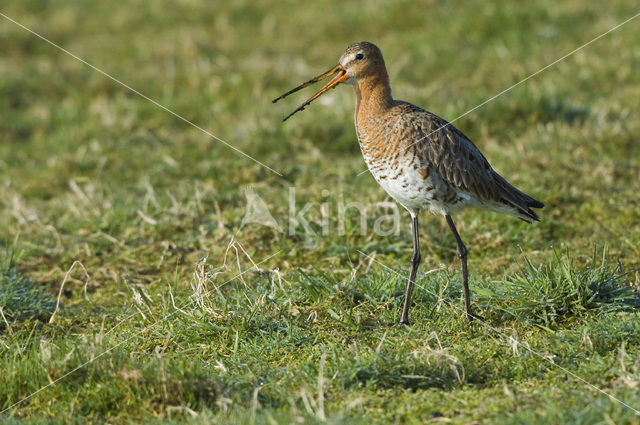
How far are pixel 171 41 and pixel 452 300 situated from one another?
8303 mm

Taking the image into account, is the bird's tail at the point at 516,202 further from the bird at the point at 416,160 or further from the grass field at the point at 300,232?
the grass field at the point at 300,232

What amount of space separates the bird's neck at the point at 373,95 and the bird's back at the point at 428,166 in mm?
41

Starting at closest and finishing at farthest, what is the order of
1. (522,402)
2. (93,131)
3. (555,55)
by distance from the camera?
(522,402)
(93,131)
(555,55)

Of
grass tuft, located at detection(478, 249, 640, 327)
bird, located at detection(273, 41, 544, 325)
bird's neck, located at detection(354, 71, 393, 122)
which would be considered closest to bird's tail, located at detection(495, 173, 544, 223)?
bird, located at detection(273, 41, 544, 325)

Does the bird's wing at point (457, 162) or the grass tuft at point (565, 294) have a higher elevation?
the bird's wing at point (457, 162)

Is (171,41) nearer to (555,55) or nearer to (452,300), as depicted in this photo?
(555,55)

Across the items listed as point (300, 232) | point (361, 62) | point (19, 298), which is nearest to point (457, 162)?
point (361, 62)

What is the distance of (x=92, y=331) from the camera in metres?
4.98

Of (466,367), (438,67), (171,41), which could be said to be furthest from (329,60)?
(466,367)

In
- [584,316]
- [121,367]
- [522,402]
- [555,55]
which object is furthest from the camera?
[555,55]

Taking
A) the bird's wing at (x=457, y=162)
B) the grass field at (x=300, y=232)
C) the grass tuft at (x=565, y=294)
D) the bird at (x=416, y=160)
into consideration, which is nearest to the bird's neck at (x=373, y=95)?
the bird at (x=416, y=160)

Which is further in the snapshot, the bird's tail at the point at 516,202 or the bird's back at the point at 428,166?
the bird's tail at the point at 516,202

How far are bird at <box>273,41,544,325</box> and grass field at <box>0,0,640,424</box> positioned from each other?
462mm

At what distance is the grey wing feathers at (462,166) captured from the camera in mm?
4832
